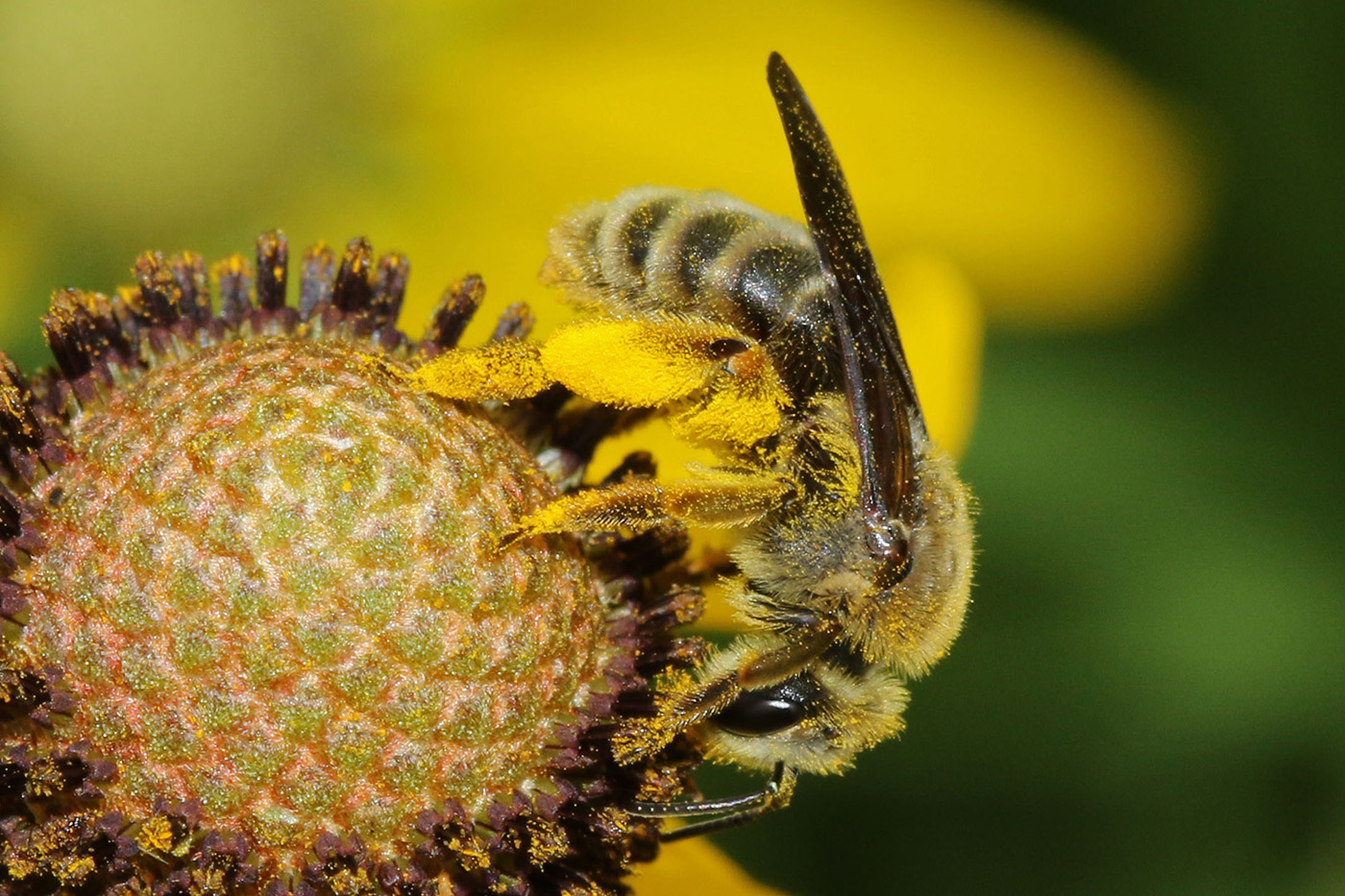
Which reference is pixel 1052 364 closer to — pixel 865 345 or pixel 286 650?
pixel 865 345

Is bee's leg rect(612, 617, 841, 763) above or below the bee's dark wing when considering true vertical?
below

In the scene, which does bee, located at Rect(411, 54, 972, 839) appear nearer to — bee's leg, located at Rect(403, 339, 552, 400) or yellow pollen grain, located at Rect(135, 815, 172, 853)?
bee's leg, located at Rect(403, 339, 552, 400)

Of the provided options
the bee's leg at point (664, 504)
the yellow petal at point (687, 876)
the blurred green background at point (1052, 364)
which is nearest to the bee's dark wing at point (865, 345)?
the bee's leg at point (664, 504)

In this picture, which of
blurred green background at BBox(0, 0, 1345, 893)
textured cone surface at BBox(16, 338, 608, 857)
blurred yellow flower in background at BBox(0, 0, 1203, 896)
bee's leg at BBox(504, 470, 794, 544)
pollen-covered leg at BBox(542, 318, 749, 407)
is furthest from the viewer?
blurred yellow flower in background at BBox(0, 0, 1203, 896)

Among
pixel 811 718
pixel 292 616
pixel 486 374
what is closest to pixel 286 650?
pixel 292 616

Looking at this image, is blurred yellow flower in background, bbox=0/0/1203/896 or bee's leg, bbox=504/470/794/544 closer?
bee's leg, bbox=504/470/794/544

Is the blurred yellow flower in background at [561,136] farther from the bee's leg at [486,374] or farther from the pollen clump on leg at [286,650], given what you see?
the pollen clump on leg at [286,650]

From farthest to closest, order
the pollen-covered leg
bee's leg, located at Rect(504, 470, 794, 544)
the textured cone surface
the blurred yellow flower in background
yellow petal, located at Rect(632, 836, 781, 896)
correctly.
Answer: the blurred yellow flower in background < yellow petal, located at Rect(632, 836, 781, 896) < the pollen-covered leg < bee's leg, located at Rect(504, 470, 794, 544) < the textured cone surface

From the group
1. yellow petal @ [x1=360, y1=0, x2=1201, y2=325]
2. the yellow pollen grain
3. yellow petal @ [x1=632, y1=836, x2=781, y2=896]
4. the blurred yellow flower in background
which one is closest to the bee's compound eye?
yellow petal @ [x1=632, y1=836, x2=781, y2=896]
